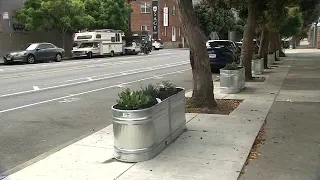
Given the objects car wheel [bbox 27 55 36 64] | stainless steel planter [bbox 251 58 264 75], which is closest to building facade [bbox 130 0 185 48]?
car wheel [bbox 27 55 36 64]

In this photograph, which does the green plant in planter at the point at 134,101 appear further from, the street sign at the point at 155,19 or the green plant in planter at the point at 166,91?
the street sign at the point at 155,19

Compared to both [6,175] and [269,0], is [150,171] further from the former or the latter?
[269,0]

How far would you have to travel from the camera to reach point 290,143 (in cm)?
Result: 667

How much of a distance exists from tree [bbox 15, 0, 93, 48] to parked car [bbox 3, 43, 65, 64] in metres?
3.31

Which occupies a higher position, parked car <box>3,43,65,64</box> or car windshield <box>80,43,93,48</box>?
car windshield <box>80,43,93,48</box>

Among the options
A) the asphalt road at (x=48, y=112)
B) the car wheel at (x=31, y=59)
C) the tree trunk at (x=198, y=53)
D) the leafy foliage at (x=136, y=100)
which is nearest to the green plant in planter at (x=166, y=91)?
the leafy foliage at (x=136, y=100)

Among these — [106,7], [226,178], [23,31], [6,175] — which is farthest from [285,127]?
[106,7]

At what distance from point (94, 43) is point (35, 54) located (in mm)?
8511

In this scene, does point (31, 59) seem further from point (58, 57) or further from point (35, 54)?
point (58, 57)

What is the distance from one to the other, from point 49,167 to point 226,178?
96.2 inches

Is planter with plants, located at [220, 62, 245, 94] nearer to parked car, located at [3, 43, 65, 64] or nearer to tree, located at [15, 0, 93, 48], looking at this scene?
parked car, located at [3, 43, 65, 64]

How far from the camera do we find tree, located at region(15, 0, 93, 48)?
108 feet

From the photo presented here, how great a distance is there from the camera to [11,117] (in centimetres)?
934

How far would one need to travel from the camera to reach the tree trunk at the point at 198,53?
30.3 feet
